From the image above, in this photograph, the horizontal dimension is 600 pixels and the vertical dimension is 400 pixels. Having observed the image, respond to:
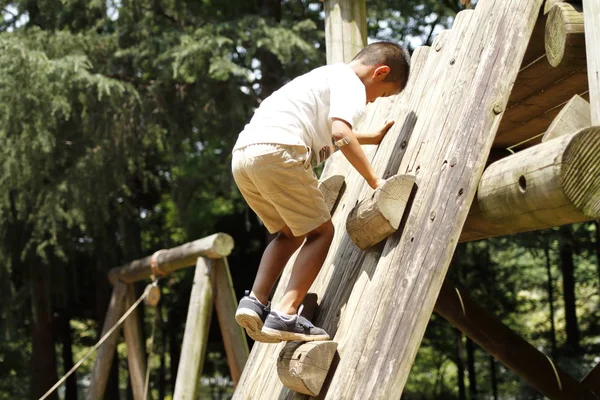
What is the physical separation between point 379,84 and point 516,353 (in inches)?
95.8

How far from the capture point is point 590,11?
2.95m

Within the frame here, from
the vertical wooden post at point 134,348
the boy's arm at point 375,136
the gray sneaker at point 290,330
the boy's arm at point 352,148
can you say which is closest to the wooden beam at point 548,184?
the boy's arm at point 352,148

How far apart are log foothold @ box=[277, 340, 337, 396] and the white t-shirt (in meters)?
0.77

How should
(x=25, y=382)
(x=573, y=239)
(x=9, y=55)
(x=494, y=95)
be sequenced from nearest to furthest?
(x=494, y=95) → (x=9, y=55) → (x=573, y=239) → (x=25, y=382)

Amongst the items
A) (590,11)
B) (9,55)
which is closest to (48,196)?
(9,55)

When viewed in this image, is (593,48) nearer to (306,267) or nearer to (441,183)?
(441,183)

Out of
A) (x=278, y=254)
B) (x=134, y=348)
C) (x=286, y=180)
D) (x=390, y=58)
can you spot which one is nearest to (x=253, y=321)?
(x=278, y=254)

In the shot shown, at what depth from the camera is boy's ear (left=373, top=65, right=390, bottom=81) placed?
128 inches

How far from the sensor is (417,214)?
3018mm

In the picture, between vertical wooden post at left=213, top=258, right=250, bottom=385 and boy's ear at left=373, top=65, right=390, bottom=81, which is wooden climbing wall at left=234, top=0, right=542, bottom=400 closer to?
boy's ear at left=373, top=65, right=390, bottom=81

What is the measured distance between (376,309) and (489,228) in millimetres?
659

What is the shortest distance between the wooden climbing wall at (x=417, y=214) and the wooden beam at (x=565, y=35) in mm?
110

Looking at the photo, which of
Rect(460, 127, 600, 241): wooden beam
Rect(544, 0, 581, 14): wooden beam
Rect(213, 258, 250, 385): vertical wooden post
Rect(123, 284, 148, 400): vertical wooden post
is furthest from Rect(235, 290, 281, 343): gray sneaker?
→ Rect(123, 284, 148, 400): vertical wooden post

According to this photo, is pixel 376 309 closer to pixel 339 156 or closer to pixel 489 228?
pixel 489 228
